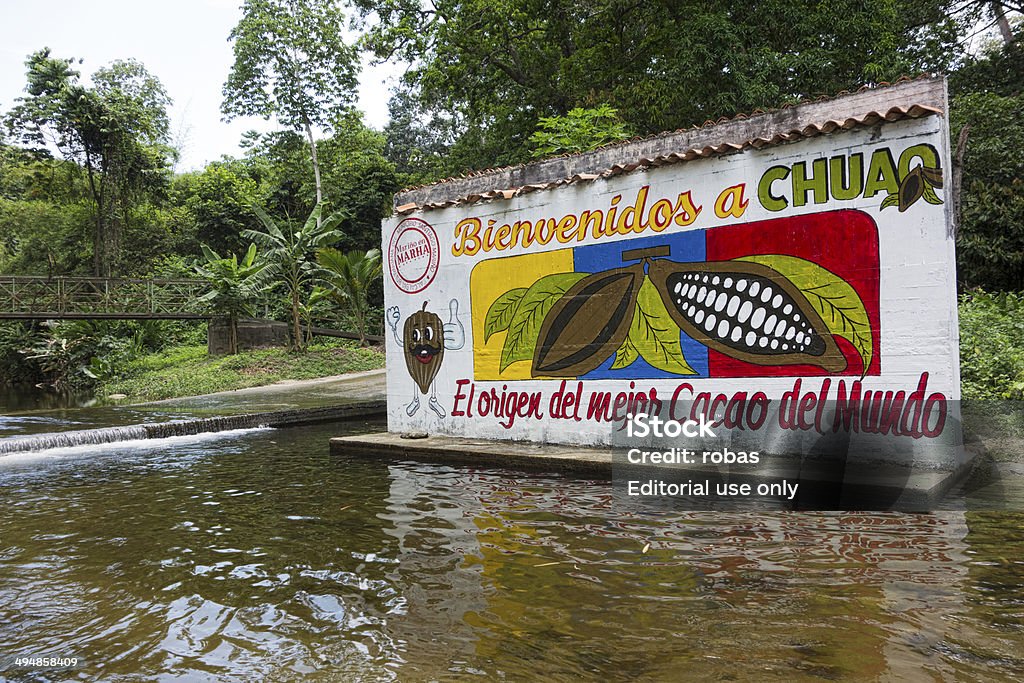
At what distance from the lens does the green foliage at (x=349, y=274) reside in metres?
23.5

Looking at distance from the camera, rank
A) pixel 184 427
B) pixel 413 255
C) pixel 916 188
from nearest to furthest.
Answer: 1. pixel 916 188
2. pixel 413 255
3. pixel 184 427

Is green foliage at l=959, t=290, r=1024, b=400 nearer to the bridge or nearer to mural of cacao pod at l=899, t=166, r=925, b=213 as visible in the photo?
mural of cacao pod at l=899, t=166, r=925, b=213

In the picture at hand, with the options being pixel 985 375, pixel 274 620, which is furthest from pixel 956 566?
pixel 985 375

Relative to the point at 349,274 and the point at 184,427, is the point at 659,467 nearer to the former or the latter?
the point at 184,427

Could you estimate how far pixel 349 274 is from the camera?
943 inches

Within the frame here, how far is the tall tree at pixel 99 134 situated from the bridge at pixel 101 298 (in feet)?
20.2

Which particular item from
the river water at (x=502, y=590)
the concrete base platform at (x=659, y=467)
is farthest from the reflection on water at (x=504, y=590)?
the concrete base platform at (x=659, y=467)

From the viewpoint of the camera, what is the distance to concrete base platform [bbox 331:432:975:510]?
6086 millimetres

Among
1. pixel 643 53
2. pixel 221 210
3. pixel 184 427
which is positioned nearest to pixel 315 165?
pixel 221 210

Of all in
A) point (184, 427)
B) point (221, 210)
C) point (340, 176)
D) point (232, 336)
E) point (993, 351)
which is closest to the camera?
point (993, 351)

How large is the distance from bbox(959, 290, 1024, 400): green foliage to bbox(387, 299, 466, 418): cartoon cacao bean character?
6.76 metres

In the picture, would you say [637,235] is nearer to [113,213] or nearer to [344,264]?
[344,264]

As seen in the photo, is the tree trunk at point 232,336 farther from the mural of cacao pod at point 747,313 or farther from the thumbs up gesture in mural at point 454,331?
the mural of cacao pod at point 747,313

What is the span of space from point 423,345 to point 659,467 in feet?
13.8
